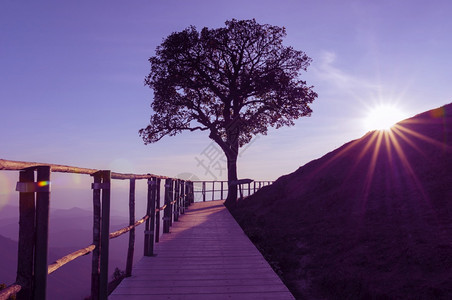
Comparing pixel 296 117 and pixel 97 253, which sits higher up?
pixel 296 117

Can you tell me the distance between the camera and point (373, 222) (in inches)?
337

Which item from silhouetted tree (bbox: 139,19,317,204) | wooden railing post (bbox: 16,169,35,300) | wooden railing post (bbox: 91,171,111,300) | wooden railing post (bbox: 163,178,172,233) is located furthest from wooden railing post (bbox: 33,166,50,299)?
silhouetted tree (bbox: 139,19,317,204)

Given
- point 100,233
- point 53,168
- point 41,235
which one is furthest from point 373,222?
point 41,235

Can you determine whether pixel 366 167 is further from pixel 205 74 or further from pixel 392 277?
pixel 205 74

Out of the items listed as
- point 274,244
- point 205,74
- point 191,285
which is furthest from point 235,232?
point 205,74

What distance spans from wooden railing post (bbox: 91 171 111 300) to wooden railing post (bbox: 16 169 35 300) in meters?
1.56

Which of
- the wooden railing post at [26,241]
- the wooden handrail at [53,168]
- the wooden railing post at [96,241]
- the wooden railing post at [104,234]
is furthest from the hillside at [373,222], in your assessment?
the wooden railing post at [26,241]

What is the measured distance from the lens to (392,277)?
5.91 m

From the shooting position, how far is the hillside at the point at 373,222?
6.00 m

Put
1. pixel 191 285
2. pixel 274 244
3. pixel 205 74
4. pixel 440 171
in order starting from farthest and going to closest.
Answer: pixel 205 74 → pixel 440 171 → pixel 274 244 → pixel 191 285

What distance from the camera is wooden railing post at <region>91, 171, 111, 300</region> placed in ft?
15.3

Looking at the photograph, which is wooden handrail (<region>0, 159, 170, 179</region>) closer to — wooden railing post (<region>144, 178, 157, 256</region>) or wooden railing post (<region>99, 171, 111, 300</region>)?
wooden railing post (<region>99, 171, 111, 300</region>)

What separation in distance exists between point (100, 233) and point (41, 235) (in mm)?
1673

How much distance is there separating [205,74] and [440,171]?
16154 millimetres
